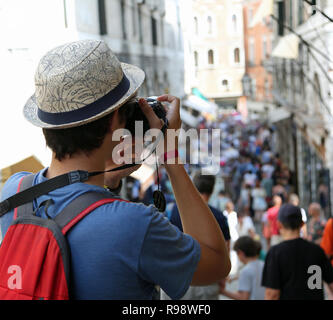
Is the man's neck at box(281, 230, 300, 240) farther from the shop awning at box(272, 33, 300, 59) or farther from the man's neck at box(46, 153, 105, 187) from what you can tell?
the shop awning at box(272, 33, 300, 59)

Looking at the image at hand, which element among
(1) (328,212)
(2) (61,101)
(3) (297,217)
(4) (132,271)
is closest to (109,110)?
(2) (61,101)

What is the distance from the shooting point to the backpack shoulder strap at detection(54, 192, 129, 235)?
4.11 feet

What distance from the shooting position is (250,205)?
445 inches

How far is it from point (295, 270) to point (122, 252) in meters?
2.50

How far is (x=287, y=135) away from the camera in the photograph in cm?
1683

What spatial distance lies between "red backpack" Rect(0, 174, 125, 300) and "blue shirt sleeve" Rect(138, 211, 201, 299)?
0.12 metres

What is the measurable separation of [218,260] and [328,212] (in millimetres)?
9577

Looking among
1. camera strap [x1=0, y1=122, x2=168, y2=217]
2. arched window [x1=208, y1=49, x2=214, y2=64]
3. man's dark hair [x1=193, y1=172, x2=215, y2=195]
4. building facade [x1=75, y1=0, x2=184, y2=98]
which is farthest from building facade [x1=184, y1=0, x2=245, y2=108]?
camera strap [x1=0, y1=122, x2=168, y2=217]

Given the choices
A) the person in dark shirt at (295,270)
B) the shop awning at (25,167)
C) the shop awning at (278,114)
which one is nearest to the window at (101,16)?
the shop awning at (25,167)

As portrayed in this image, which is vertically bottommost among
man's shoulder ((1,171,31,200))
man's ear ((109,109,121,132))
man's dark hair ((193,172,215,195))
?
man's dark hair ((193,172,215,195))

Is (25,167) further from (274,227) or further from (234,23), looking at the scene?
(274,227)

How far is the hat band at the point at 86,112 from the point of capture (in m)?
1.36

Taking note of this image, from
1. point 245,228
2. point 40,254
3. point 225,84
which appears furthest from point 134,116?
point 245,228
